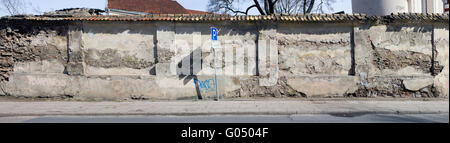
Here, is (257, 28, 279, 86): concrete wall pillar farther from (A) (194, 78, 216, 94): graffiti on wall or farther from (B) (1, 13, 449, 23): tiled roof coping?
(A) (194, 78, 216, 94): graffiti on wall

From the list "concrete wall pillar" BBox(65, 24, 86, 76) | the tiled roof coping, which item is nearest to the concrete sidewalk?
"concrete wall pillar" BBox(65, 24, 86, 76)

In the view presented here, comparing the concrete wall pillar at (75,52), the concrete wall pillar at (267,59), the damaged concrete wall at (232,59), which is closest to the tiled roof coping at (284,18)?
the damaged concrete wall at (232,59)

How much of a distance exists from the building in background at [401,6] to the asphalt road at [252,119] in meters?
12.0

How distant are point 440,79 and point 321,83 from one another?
13.3ft

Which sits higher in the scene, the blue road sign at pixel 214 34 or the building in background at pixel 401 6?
the building in background at pixel 401 6

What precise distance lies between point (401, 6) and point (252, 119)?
15062mm

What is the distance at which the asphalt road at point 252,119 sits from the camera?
695cm

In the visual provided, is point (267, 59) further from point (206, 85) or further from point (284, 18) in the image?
point (206, 85)

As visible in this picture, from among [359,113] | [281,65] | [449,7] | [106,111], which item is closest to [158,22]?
[106,111]

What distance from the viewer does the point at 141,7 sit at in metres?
27.2

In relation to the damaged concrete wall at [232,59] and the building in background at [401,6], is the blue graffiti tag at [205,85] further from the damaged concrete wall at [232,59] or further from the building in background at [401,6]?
the building in background at [401,6]

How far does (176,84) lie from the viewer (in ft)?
33.9

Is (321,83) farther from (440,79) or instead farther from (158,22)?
(158,22)

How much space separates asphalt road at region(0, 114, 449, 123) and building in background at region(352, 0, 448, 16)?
11971 millimetres
